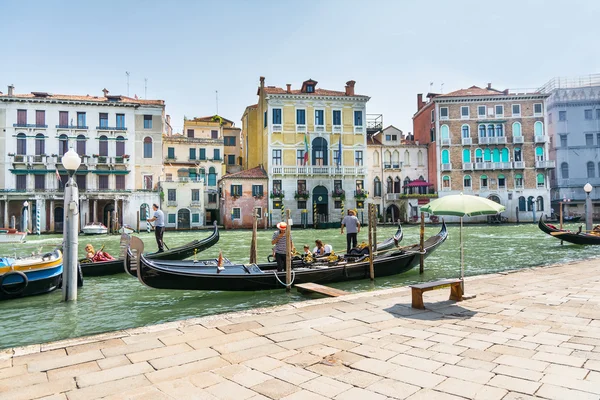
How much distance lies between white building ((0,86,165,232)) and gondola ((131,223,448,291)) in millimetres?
24219

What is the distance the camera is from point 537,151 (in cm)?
3397

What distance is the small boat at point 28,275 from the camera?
24.1ft

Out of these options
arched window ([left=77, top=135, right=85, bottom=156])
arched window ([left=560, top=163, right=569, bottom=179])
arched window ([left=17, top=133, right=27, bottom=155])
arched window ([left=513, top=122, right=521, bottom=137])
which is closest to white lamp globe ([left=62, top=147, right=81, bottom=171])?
arched window ([left=77, top=135, right=85, bottom=156])

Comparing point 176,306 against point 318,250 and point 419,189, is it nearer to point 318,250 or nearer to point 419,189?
point 318,250

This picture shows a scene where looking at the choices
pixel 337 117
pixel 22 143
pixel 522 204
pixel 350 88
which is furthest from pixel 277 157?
pixel 522 204

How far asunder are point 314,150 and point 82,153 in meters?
16.0

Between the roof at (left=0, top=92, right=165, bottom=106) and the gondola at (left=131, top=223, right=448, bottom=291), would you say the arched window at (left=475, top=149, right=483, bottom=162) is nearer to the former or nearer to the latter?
the roof at (left=0, top=92, right=165, bottom=106)

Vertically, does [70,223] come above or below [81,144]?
below

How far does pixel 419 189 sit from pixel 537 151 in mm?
9323

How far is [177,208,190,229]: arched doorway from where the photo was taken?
31547 mm

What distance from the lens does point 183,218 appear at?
104 feet

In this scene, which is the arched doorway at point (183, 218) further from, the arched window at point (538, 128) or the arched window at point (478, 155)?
the arched window at point (538, 128)

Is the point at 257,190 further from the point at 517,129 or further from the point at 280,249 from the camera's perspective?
the point at 280,249

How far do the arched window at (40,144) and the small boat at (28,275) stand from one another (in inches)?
1015
